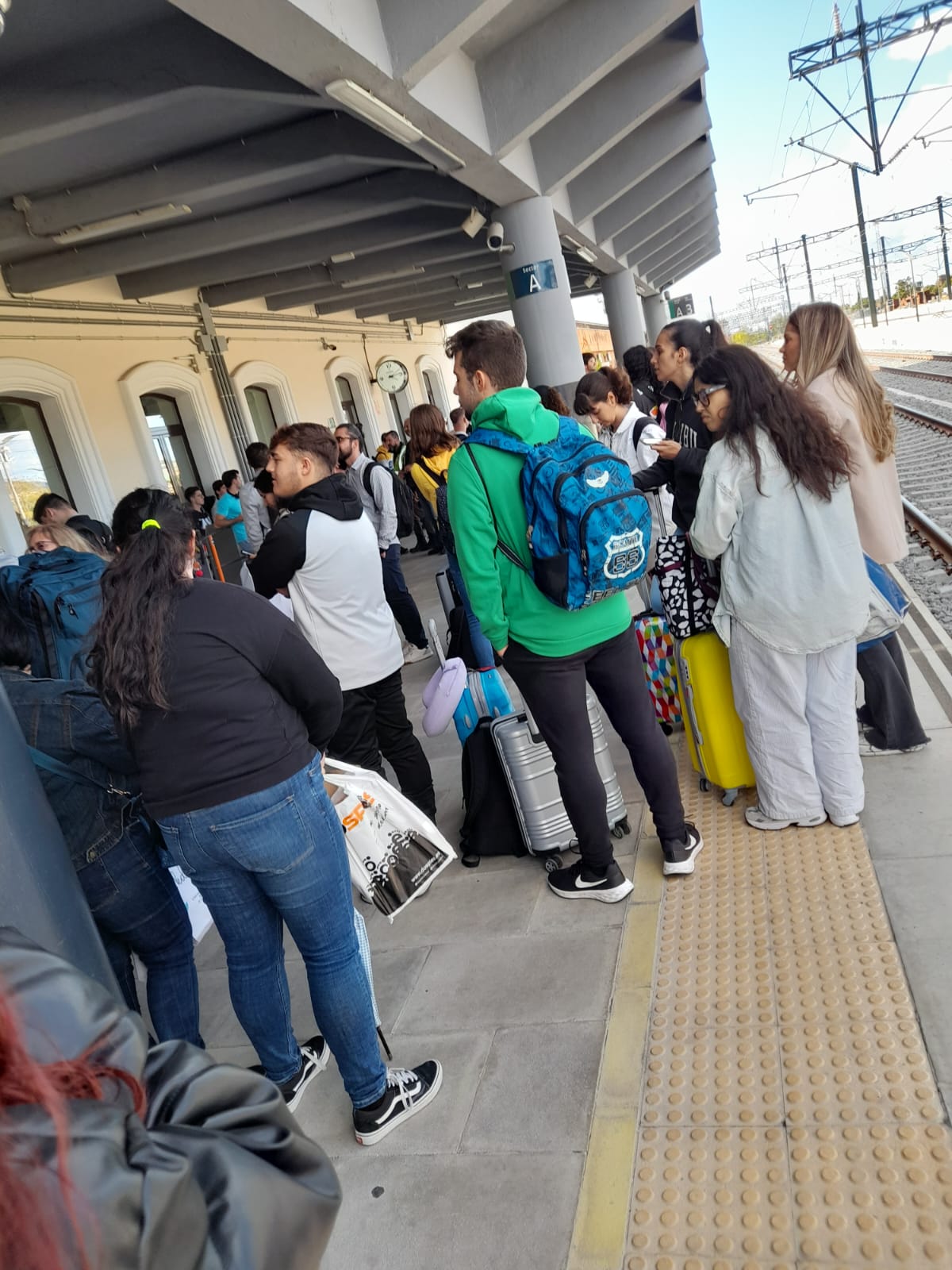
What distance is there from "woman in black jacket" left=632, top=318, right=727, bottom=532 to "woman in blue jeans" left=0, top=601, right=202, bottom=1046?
7.59 feet

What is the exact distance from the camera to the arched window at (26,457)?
33.7 feet

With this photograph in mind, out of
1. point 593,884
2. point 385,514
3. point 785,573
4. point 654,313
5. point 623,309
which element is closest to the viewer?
point 785,573

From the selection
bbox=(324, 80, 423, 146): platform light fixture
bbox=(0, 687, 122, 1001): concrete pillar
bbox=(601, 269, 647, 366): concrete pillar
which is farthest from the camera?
bbox=(601, 269, 647, 366): concrete pillar

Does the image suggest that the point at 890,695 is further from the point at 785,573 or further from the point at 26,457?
the point at 26,457

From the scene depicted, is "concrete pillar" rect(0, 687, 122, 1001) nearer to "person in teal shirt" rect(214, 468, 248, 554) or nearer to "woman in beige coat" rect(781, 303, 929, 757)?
"woman in beige coat" rect(781, 303, 929, 757)

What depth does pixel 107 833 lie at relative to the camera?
7.93 ft

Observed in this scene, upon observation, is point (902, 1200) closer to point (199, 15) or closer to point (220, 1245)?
point (220, 1245)

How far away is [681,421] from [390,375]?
16702 mm

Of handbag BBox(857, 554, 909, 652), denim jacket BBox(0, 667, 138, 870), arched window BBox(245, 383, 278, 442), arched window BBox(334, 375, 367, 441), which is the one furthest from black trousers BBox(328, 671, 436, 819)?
arched window BBox(334, 375, 367, 441)

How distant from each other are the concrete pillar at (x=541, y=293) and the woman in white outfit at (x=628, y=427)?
15.2 feet

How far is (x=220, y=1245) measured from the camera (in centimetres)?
88

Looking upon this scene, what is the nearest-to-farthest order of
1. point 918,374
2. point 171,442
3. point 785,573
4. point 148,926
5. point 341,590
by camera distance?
point 148,926, point 785,573, point 341,590, point 171,442, point 918,374

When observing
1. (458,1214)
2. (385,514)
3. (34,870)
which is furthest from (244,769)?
(385,514)

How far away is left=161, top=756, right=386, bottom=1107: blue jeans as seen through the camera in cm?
217
